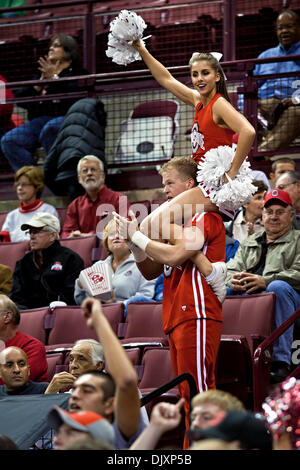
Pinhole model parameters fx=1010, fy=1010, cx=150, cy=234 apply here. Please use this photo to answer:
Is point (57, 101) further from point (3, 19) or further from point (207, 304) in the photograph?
point (207, 304)

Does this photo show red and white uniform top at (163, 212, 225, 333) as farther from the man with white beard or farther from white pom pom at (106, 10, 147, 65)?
the man with white beard

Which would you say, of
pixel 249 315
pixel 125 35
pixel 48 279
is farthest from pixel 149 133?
pixel 125 35

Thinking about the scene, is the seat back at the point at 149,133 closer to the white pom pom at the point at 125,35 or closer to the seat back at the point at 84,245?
the seat back at the point at 84,245

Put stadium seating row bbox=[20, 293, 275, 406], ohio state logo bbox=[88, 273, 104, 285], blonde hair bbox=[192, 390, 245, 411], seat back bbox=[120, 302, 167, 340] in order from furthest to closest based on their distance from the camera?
ohio state logo bbox=[88, 273, 104, 285] → seat back bbox=[120, 302, 167, 340] → stadium seating row bbox=[20, 293, 275, 406] → blonde hair bbox=[192, 390, 245, 411]

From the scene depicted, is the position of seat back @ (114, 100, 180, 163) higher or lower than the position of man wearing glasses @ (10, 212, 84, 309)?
higher

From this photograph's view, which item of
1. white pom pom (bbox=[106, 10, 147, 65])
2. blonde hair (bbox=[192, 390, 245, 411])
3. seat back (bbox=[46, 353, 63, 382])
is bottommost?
seat back (bbox=[46, 353, 63, 382])

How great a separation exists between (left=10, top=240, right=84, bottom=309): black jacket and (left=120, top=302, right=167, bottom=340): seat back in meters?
0.96

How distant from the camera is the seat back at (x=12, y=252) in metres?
8.78

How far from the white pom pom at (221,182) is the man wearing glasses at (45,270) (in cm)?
267

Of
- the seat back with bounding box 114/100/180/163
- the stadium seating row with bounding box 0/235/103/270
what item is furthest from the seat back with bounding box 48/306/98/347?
the seat back with bounding box 114/100/180/163

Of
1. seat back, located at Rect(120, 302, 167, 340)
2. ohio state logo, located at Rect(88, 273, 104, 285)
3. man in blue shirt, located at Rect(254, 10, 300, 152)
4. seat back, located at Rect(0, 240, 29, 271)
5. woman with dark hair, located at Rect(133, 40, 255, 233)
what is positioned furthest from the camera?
man in blue shirt, located at Rect(254, 10, 300, 152)

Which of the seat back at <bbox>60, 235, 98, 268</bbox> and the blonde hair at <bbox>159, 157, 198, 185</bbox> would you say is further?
the seat back at <bbox>60, 235, 98, 268</bbox>

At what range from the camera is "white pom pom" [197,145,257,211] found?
5492 mm
